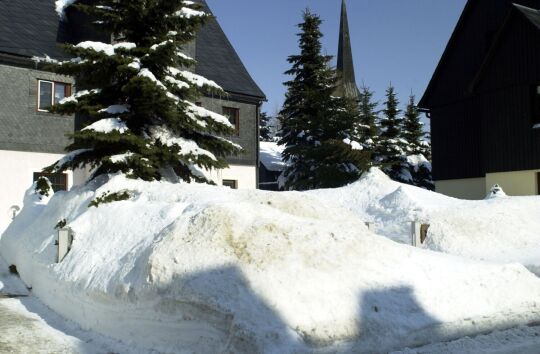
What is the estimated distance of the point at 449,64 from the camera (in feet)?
76.7

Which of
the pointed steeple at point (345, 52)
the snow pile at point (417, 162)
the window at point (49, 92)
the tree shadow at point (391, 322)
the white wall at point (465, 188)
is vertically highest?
the pointed steeple at point (345, 52)

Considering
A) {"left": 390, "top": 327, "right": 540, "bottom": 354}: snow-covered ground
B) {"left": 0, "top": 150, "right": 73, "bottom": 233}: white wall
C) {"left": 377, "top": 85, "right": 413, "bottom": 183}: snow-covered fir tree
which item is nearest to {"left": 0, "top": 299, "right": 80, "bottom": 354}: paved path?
{"left": 390, "top": 327, "right": 540, "bottom": 354}: snow-covered ground

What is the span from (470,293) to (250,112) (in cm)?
1873

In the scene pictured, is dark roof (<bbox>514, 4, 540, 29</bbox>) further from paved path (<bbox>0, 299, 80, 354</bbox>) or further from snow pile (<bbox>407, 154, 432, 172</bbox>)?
paved path (<bbox>0, 299, 80, 354</bbox>)

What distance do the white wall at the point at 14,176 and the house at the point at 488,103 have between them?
16.1 meters

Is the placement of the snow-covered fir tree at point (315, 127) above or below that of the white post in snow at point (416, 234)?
above

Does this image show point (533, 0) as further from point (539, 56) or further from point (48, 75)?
point (48, 75)

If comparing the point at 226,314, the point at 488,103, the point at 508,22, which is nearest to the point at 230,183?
the point at 488,103

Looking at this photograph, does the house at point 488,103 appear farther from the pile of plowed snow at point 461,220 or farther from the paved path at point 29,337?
the paved path at point 29,337

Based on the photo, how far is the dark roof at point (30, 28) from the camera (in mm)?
18078

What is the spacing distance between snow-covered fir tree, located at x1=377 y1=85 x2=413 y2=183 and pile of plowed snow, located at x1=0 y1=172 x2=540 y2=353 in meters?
24.8

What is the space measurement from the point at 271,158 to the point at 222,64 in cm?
1672

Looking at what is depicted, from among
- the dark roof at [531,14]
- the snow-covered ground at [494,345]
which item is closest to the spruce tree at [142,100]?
the snow-covered ground at [494,345]

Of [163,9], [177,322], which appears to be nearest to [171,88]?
[163,9]
